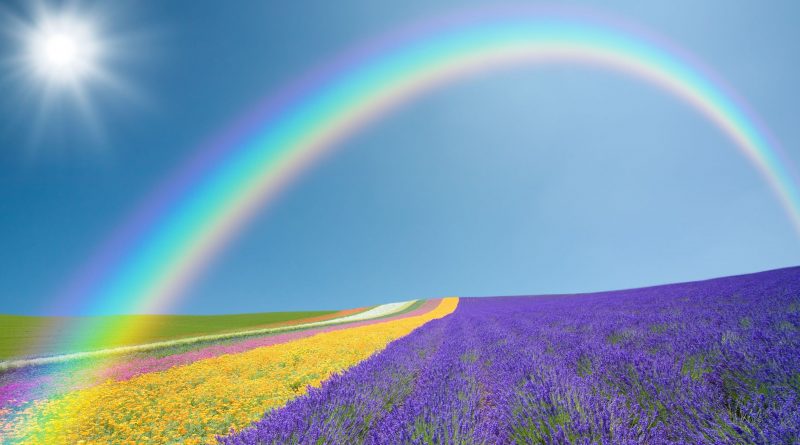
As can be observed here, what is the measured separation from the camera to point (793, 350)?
8.47 ft

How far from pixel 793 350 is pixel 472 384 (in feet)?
8.53

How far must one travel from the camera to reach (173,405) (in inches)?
193

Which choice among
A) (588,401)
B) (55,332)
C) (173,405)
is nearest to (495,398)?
(588,401)

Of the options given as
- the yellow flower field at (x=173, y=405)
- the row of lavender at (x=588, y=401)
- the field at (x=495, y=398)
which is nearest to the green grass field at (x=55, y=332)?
the field at (x=495, y=398)

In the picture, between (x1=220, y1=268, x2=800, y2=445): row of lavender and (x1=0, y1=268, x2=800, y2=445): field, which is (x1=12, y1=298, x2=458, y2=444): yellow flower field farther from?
(x1=220, y1=268, x2=800, y2=445): row of lavender

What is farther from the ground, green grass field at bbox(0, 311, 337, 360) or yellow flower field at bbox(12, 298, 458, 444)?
green grass field at bbox(0, 311, 337, 360)

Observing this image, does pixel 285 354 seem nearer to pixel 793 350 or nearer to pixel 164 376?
pixel 164 376

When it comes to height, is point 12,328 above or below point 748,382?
above

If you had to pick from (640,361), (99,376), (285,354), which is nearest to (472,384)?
(640,361)

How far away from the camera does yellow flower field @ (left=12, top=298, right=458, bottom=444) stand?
13.0 ft

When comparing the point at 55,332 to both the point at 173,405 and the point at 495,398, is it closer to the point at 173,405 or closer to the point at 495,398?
the point at 173,405

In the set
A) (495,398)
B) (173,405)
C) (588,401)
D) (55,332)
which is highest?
(55,332)

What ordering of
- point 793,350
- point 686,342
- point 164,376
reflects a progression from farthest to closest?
1. point 164,376
2. point 686,342
3. point 793,350

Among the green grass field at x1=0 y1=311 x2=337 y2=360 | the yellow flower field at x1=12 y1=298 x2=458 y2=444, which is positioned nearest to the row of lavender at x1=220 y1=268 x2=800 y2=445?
the yellow flower field at x1=12 y1=298 x2=458 y2=444
